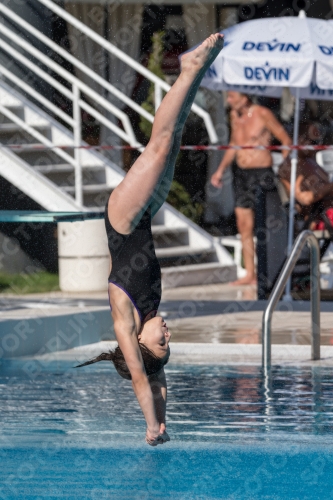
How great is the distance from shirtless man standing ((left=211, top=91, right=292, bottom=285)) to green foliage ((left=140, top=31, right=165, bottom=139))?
11.7ft

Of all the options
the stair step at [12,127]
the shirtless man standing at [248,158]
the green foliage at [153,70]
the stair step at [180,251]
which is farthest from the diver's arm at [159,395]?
the green foliage at [153,70]

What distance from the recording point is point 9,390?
6.41m

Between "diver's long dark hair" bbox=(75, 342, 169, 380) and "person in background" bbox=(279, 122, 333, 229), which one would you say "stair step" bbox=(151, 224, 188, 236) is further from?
"diver's long dark hair" bbox=(75, 342, 169, 380)

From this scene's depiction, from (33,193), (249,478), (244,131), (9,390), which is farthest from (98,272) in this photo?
(249,478)

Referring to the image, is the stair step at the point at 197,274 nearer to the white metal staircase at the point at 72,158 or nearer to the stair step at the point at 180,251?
the white metal staircase at the point at 72,158

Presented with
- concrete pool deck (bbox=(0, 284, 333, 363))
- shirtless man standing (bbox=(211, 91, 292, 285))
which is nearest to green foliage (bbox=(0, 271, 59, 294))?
concrete pool deck (bbox=(0, 284, 333, 363))

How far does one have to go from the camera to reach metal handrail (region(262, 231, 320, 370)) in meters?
6.67

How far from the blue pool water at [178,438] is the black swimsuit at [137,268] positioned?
663mm

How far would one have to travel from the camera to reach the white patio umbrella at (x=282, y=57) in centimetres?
1013

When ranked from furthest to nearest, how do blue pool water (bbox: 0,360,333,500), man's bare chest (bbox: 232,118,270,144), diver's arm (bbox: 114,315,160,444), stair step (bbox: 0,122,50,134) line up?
stair step (bbox: 0,122,50,134)
man's bare chest (bbox: 232,118,270,144)
diver's arm (bbox: 114,315,160,444)
blue pool water (bbox: 0,360,333,500)

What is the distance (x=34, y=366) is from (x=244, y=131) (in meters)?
5.03

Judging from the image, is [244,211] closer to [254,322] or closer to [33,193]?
[33,193]

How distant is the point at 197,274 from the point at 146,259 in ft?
24.2

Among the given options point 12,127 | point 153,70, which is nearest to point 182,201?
point 153,70
